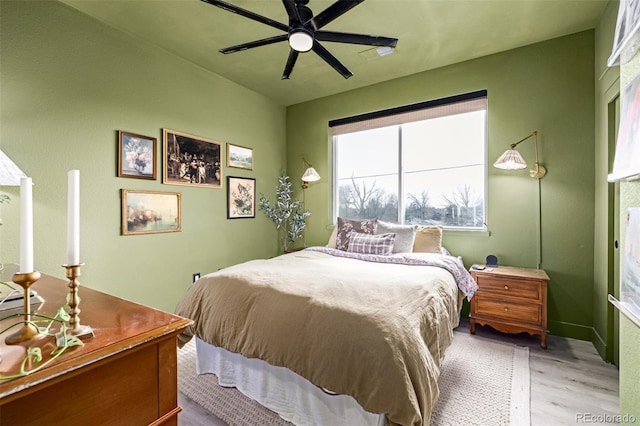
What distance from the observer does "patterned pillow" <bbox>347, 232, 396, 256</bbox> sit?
9.93ft

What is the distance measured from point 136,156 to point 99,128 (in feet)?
1.24

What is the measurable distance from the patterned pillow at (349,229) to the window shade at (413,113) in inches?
57.8

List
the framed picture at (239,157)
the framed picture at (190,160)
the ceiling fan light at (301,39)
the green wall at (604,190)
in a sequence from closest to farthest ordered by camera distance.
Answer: the ceiling fan light at (301,39) → the green wall at (604,190) → the framed picture at (190,160) → the framed picture at (239,157)

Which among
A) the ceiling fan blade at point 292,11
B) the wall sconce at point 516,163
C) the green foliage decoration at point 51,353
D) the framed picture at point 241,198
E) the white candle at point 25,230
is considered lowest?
the green foliage decoration at point 51,353

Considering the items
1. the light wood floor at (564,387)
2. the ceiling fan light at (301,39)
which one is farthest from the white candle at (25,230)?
the ceiling fan light at (301,39)

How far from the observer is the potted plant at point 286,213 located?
4366mm

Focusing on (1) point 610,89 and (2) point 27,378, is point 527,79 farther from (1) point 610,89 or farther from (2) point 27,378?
(2) point 27,378

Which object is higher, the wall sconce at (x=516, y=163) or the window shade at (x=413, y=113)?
the window shade at (x=413, y=113)

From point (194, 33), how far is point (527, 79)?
351 cm

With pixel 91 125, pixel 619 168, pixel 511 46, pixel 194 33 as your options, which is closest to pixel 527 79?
pixel 511 46

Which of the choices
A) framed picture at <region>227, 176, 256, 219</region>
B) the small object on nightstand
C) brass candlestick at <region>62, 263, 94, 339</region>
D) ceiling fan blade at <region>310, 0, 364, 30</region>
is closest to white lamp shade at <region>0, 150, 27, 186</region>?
brass candlestick at <region>62, 263, 94, 339</region>

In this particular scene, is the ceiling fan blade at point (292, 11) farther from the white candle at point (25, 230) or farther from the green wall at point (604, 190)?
the green wall at point (604, 190)

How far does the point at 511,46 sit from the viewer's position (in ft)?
10.0

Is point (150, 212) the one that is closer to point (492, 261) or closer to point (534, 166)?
point (492, 261)
